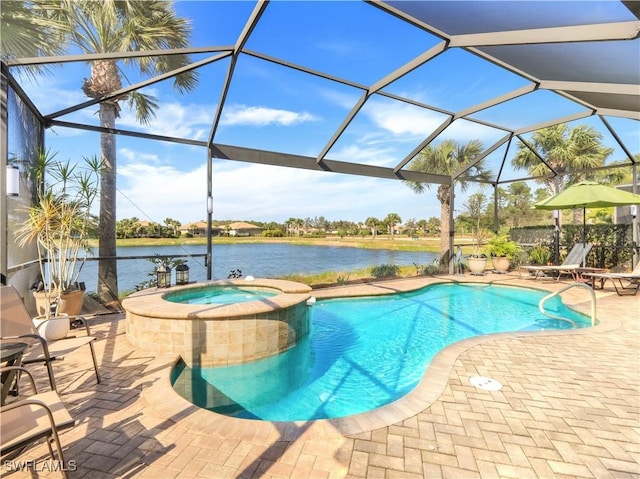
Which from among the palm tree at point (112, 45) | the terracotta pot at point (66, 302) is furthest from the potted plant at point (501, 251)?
the terracotta pot at point (66, 302)

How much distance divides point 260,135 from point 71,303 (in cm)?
715

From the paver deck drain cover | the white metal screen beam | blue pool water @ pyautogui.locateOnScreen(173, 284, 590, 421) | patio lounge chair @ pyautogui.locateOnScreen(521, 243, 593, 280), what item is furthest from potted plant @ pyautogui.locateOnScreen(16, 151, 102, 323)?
patio lounge chair @ pyautogui.locateOnScreen(521, 243, 593, 280)

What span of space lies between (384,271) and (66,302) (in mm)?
10018

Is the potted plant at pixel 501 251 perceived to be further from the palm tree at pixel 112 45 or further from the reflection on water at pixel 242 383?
the palm tree at pixel 112 45

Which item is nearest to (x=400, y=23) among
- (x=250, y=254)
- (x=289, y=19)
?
(x=289, y=19)

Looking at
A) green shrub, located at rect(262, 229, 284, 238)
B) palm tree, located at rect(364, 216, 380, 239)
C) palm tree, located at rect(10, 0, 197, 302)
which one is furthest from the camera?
palm tree, located at rect(364, 216, 380, 239)

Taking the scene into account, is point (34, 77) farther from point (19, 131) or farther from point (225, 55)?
point (225, 55)

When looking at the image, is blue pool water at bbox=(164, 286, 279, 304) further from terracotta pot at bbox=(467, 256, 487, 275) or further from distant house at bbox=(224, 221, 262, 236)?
distant house at bbox=(224, 221, 262, 236)

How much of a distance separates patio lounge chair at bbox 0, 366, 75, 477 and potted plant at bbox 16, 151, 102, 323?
143 inches

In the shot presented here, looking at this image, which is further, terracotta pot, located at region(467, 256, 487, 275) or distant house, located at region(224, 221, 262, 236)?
distant house, located at region(224, 221, 262, 236)

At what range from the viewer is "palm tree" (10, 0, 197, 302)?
714 centimetres

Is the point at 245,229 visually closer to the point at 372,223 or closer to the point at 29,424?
the point at 372,223

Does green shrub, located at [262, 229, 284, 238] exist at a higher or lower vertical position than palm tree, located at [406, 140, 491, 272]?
lower

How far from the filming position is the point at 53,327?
14.1ft
